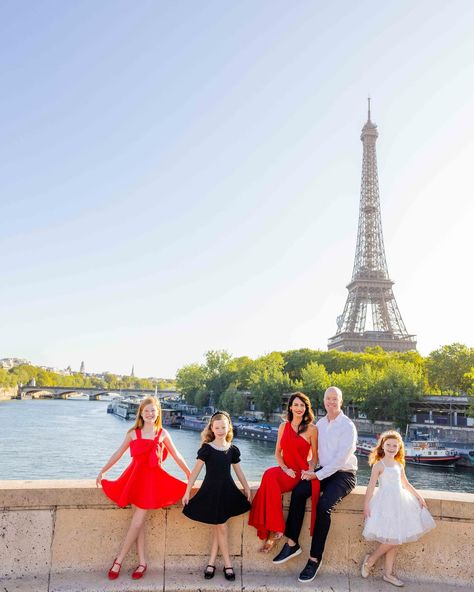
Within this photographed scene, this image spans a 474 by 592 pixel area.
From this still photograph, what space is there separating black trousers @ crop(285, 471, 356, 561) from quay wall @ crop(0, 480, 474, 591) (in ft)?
0.72

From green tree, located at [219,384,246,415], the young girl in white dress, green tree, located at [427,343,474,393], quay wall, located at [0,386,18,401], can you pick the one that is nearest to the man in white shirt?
the young girl in white dress

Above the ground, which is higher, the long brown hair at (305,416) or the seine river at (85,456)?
the long brown hair at (305,416)

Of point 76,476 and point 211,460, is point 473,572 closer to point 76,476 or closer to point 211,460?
point 211,460

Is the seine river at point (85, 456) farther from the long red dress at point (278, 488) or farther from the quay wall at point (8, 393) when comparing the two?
the quay wall at point (8, 393)

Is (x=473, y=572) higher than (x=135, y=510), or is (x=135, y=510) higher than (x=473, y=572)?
Answer: (x=135, y=510)

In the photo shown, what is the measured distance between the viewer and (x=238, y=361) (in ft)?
352

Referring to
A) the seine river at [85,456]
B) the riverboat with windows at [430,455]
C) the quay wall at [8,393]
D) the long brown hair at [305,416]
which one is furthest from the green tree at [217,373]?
the long brown hair at [305,416]

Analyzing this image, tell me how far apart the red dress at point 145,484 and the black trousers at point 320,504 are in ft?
3.36

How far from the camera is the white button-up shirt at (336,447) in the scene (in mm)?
5477

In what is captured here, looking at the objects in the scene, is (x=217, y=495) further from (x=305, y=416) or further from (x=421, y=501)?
(x=421, y=501)

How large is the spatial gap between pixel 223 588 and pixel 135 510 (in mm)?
1006

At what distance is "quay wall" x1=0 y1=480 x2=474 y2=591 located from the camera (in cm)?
522

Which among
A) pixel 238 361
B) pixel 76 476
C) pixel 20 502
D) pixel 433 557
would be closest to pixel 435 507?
pixel 433 557

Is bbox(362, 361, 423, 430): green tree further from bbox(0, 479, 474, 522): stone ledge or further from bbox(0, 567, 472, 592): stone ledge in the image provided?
bbox(0, 567, 472, 592): stone ledge
